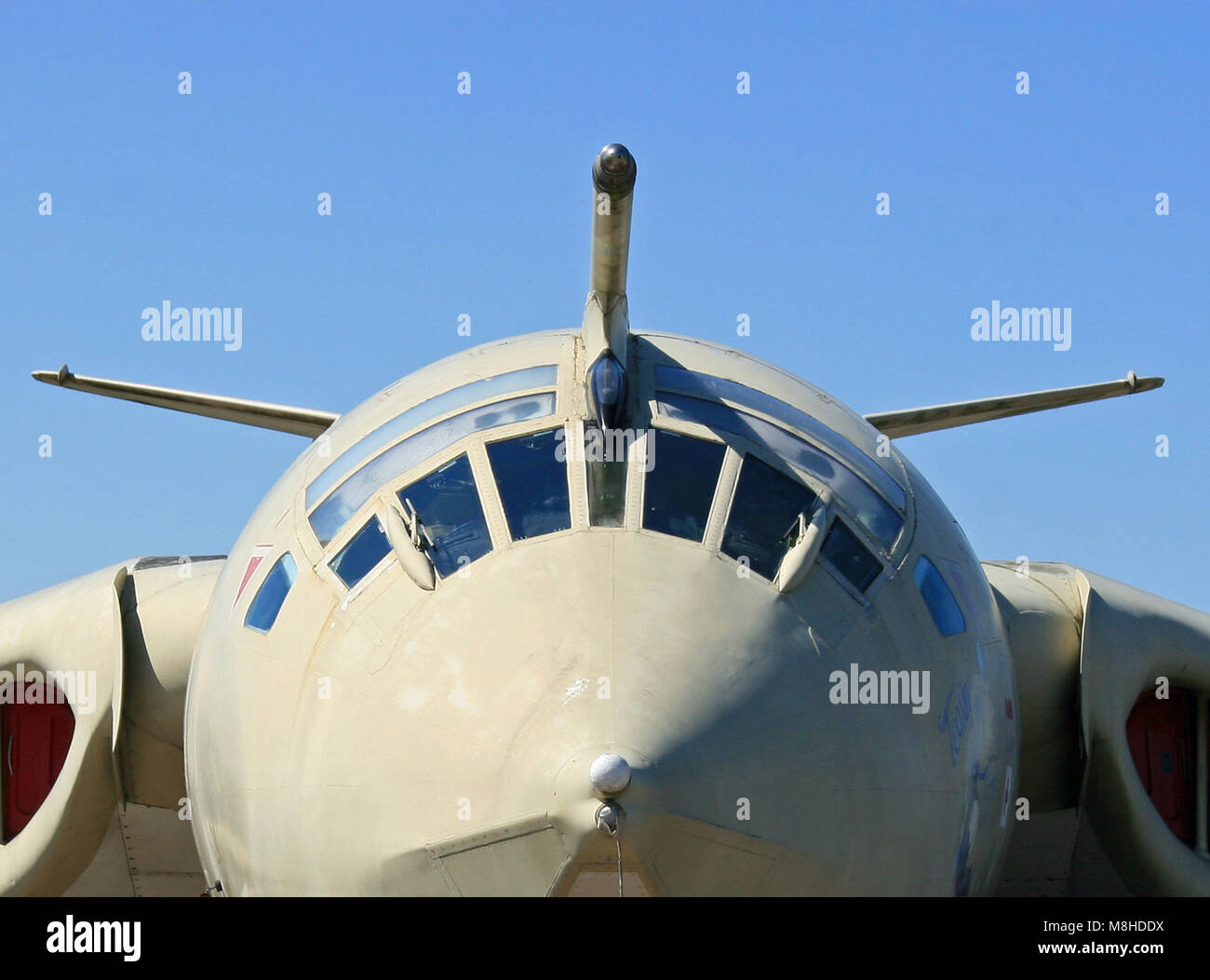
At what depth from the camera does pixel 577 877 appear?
592cm

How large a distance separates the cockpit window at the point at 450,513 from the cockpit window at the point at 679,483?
695mm

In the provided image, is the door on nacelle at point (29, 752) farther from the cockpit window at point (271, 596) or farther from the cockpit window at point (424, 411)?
the cockpit window at point (424, 411)

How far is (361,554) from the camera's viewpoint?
7375mm

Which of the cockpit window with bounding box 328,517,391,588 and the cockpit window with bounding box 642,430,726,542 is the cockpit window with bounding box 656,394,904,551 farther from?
the cockpit window with bounding box 328,517,391,588

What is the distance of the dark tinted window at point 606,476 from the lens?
6.95 m

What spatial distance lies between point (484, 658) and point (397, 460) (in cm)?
164

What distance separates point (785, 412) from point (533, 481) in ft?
5.09

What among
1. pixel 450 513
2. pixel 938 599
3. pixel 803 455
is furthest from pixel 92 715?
pixel 938 599

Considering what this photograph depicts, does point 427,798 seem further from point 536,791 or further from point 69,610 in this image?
point 69,610

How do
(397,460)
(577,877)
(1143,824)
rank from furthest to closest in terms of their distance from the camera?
(1143,824) < (397,460) < (577,877)

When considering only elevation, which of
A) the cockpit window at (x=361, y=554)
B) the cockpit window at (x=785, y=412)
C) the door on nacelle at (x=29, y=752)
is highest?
the cockpit window at (x=785, y=412)

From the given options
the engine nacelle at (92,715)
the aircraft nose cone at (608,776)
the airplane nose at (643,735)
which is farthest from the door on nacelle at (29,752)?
the aircraft nose cone at (608,776)

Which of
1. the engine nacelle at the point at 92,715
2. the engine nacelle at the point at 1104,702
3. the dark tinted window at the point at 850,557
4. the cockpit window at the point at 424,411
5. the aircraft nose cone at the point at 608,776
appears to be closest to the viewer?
the aircraft nose cone at the point at 608,776

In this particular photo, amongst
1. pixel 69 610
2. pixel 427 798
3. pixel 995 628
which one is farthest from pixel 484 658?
pixel 69 610
